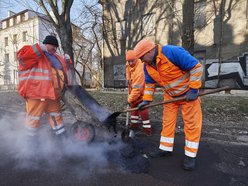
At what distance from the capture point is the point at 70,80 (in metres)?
3.82

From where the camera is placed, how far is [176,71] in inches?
107

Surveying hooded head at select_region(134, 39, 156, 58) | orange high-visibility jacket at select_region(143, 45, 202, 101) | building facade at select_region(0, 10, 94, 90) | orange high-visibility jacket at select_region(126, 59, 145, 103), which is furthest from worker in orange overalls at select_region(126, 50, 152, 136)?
building facade at select_region(0, 10, 94, 90)

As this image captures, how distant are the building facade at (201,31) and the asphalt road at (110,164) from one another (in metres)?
7.52

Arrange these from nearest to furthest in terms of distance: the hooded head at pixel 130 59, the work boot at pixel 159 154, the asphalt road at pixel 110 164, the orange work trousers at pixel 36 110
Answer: the asphalt road at pixel 110 164 → the work boot at pixel 159 154 → the orange work trousers at pixel 36 110 → the hooded head at pixel 130 59

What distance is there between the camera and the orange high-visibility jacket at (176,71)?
2562mm

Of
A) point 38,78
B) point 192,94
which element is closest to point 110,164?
point 192,94

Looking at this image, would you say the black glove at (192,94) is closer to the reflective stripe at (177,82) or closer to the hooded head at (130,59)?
the reflective stripe at (177,82)

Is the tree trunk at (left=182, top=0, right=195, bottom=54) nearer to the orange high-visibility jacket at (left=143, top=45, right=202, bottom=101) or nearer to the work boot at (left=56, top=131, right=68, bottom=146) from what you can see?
the orange high-visibility jacket at (left=143, top=45, right=202, bottom=101)

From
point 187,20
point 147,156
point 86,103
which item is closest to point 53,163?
point 86,103

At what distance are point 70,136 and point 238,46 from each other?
11439 mm

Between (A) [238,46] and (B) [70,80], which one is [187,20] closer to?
(B) [70,80]

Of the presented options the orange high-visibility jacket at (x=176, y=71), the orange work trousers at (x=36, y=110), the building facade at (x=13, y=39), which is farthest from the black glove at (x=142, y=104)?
the building facade at (x=13, y=39)

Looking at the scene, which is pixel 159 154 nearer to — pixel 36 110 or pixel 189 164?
pixel 189 164

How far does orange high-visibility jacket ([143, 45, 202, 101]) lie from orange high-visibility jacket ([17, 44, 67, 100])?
69.2 inches
